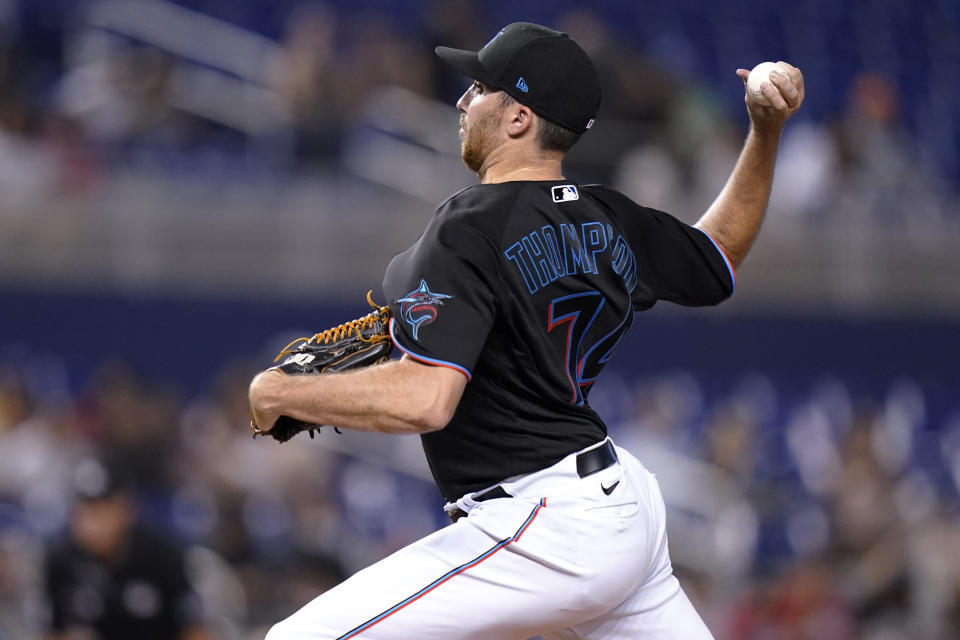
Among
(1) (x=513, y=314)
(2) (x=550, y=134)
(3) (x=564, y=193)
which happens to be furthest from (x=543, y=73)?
(1) (x=513, y=314)

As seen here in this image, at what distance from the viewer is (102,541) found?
A: 5328 millimetres

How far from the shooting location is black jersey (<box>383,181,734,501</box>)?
2.72m

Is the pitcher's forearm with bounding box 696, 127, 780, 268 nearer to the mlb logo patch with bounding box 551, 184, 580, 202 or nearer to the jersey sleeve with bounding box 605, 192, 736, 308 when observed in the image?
the jersey sleeve with bounding box 605, 192, 736, 308

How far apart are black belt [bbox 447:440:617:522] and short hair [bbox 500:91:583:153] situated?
69cm

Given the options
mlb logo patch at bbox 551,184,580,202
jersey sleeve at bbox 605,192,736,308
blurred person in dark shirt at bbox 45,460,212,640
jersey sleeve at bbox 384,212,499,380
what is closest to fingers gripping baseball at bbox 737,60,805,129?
jersey sleeve at bbox 605,192,736,308

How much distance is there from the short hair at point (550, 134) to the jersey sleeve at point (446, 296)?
34cm

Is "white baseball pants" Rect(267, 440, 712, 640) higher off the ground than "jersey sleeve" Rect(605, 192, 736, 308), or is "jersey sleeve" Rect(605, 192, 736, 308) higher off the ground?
"jersey sleeve" Rect(605, 192, 736, 308)

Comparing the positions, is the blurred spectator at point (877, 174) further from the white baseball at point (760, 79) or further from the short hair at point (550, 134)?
the short hair at point (550, 134)

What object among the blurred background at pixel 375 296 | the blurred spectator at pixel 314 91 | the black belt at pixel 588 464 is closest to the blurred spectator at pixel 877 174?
the blurred background at pixel 375 296

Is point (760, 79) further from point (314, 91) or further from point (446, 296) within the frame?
point (314, 91)

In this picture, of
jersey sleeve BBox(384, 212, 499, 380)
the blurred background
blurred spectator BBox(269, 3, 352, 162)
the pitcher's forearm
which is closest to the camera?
jersey sleeve BBox(384, 212, 499, 380)

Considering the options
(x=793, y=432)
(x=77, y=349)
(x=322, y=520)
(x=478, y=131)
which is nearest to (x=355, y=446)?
(x=322, y=520)

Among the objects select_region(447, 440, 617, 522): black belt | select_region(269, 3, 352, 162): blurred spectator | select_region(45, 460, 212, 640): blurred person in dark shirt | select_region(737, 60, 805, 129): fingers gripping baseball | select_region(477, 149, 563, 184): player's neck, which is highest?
select_region(269, 3, 352, 162): blurred spectator

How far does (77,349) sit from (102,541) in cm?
401
